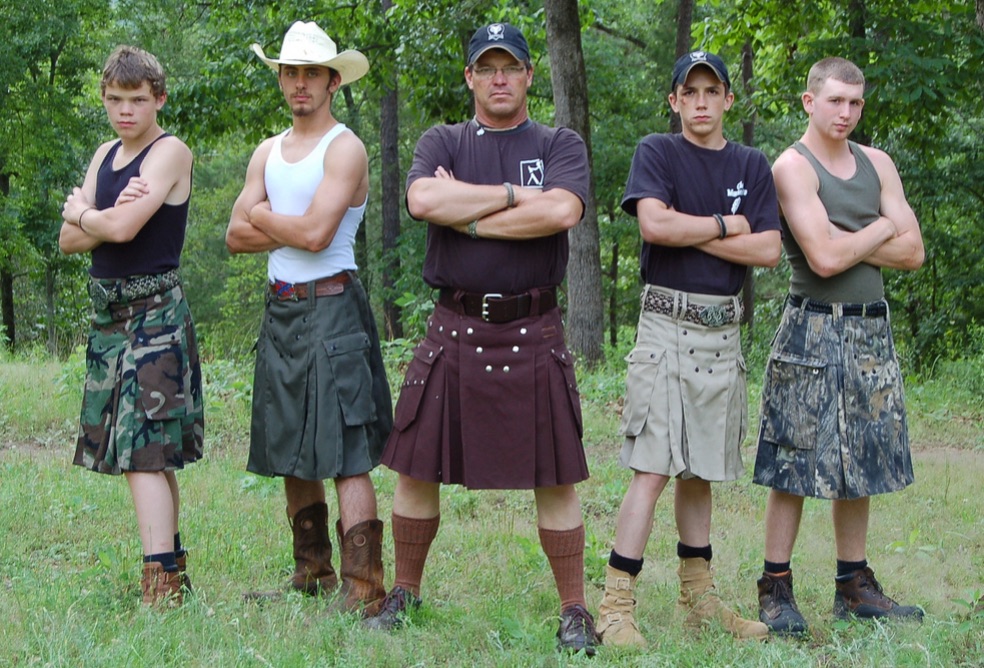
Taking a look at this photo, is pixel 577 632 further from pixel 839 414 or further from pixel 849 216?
pixel 849 216

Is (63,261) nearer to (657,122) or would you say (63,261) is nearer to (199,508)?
(657,122)

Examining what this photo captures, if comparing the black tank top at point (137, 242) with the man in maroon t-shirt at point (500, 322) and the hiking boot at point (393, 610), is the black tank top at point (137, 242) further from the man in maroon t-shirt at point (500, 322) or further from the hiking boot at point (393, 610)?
the hiking boot at point (393, 610)

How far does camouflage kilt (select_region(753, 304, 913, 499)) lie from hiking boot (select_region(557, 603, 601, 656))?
997 millimetres

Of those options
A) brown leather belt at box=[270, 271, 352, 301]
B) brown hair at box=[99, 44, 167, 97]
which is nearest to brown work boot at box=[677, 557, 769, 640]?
brown leather belt at box=[270, 271, 352, 301]

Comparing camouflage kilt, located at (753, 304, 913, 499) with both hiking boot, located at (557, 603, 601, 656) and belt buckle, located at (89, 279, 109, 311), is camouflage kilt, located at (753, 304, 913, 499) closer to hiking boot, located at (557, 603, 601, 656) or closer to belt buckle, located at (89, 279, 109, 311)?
hiking boot, located at (557, 603, 601, 656)

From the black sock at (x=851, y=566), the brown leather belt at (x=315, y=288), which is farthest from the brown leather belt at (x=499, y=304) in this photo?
the black sock at (x=851, y=566)

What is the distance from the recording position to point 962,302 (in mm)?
18281

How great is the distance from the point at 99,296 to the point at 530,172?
5.98 ft

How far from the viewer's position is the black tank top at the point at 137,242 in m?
4.56

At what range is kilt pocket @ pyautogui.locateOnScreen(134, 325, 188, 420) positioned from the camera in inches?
178

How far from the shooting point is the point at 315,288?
457 centimetres

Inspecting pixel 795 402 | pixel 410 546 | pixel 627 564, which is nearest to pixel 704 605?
pixel 627 564

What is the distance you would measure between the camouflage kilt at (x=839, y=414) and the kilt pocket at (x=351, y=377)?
5.57 feet

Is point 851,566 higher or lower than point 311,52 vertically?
lower
